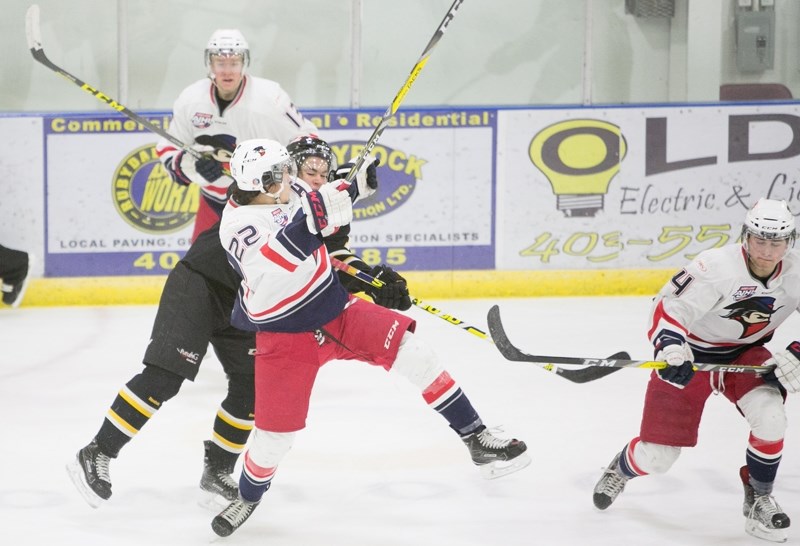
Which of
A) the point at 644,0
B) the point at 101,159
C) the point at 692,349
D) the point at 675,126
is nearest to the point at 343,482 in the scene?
the point at 692,349

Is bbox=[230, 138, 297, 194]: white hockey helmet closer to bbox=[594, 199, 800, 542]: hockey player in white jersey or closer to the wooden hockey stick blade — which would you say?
the wooden hockey stick blade

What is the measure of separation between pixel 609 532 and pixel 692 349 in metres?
0.52

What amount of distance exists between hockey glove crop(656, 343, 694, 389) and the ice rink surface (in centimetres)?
41

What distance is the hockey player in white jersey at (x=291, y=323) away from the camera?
3.08 metres

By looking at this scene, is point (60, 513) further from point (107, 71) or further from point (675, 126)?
point (675, 126)

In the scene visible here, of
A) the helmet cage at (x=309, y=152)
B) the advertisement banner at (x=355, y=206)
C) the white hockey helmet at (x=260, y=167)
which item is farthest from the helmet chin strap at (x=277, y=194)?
the advertisement banner at (x=355, y=206)

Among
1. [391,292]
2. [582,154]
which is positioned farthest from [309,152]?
[582,154]

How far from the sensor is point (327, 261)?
10.7 feet

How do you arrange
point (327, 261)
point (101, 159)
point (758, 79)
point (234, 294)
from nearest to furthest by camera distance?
1. point (327, 261)
2. point (234, 294)
3. point (101, 159)
4. point (758, 79)

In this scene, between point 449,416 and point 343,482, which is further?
point 343,482

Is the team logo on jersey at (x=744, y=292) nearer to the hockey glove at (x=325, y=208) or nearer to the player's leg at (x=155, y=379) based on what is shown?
the hockey glove at (x=325, y=208)

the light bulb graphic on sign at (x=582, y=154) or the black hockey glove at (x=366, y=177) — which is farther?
the light bulb graphic on sign at (x=582, y=154)

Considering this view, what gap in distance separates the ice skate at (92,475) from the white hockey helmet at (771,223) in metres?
1.75

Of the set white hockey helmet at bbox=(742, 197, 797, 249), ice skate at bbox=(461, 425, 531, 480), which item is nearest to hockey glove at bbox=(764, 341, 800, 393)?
white hockey helmet at bbox=(742, 197, 797, 249)
